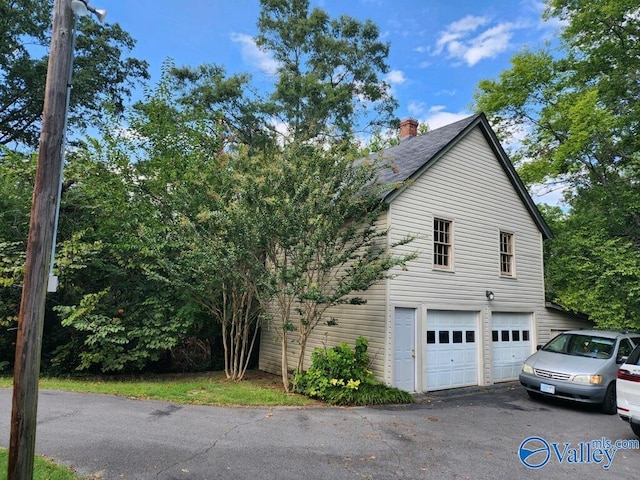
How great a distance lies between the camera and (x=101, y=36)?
21.3 m

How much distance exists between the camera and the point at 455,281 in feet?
38.4

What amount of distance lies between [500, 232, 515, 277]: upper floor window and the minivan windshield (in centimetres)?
330

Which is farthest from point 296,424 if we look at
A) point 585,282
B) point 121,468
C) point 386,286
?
point 585,282

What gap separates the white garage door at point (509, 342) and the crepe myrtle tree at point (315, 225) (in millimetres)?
5005

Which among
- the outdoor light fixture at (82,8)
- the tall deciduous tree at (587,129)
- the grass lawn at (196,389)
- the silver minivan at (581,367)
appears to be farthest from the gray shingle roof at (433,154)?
the outdoor light fixture at (82,8)

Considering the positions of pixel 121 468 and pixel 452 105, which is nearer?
pixel 121 468

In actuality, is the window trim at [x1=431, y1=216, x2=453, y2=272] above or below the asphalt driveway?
above

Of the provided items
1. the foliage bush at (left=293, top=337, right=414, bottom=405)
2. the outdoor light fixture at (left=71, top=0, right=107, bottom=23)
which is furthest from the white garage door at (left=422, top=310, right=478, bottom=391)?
the outdoor light fixture at (left=71, top=0, right=107, bottom=23)

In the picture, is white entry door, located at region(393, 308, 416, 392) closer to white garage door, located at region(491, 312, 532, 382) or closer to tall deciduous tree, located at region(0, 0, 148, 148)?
white garage door, located at region(491, 312, 532, 382)

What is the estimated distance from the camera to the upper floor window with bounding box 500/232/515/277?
44.5 feet

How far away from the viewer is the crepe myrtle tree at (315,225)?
29.2 ft

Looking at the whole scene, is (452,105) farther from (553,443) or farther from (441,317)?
(553,443)

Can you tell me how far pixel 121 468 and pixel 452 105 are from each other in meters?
21.5

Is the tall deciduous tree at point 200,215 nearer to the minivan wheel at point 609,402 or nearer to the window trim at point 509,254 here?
the minivan wheel at point 609,402
